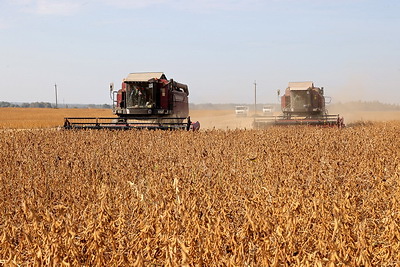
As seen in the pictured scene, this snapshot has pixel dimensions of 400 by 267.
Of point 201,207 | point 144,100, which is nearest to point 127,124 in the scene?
point 144,100

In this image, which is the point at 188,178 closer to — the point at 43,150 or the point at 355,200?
the point at 355,200

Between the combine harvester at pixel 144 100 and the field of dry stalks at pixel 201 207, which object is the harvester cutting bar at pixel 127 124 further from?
the field of dry stalks at pixel 201 207

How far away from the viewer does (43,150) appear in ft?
34.0

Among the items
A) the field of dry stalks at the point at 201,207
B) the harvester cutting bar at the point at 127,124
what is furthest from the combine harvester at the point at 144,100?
the field of dry stalks at the point at 201,207

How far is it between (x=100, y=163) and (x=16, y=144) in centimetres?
418

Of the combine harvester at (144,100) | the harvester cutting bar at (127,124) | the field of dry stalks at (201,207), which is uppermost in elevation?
the combine harvester at (144,100)

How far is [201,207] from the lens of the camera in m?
4.31

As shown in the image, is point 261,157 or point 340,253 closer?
point 340,253

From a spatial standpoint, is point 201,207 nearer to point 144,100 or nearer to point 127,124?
point 127,124

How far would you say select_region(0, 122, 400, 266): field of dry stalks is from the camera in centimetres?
286

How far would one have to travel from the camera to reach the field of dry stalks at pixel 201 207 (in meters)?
2.86

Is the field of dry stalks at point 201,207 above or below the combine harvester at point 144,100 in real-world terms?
below

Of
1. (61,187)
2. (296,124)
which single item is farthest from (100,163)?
(296,124)

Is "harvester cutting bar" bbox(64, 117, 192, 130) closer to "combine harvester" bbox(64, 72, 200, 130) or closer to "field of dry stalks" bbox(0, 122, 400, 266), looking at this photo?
"combine harvester" bbox(64, 72, 200, 130)
